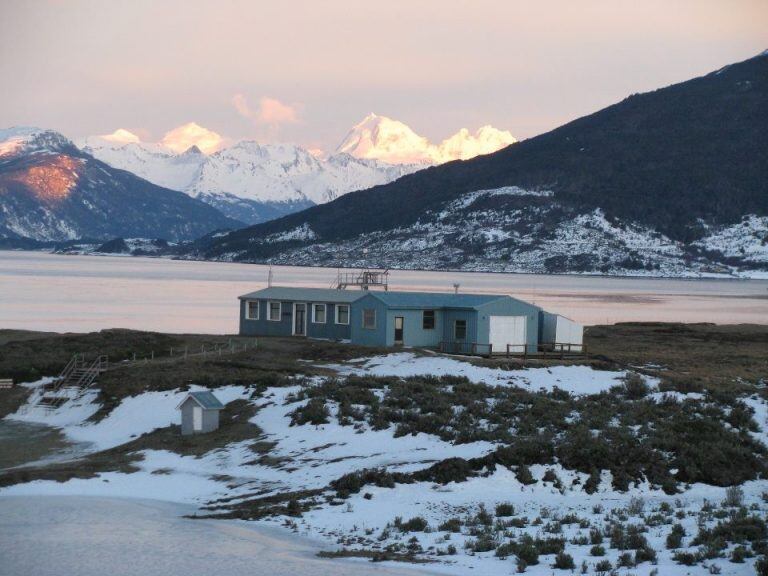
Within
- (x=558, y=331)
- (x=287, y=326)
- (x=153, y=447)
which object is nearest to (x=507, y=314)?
(x=558, y=331)

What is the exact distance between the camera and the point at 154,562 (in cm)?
2688

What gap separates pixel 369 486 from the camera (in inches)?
1284

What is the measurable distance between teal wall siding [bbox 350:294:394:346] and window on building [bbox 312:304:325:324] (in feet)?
10.8

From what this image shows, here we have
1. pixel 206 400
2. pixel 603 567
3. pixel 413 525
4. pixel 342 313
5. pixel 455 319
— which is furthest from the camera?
pixel 342 313

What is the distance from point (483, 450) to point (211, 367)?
23126mm

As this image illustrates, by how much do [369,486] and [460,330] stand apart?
32.2 meters

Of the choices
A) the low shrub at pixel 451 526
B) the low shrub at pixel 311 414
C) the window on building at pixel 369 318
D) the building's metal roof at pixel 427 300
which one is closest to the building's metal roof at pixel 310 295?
the window on building at pixel 369 318

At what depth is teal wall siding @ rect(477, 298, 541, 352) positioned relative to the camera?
63469 millimetres

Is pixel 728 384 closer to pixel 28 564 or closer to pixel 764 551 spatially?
pixel 764 551

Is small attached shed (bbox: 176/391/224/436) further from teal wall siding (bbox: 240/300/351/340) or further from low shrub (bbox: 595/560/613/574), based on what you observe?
teal wall siding (bbox: 240/300/351/340)

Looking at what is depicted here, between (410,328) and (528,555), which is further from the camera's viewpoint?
(410,328)

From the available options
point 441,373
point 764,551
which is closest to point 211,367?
point 441,373

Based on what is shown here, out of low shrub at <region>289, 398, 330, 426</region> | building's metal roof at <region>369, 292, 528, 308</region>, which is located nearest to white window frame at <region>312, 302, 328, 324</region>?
building's metal roof at <region>369, 292, 528, 308</region>

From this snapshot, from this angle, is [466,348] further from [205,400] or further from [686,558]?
[686,558]
